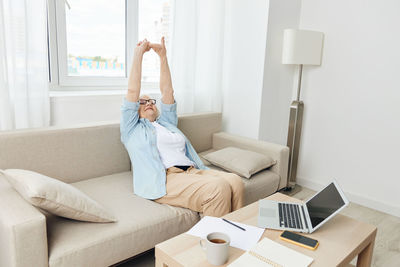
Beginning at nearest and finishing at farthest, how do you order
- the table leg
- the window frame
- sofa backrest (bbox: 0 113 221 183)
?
1. the table leg
2. sofa backrest (bbox: 0 113 221 183)
3. the window frame

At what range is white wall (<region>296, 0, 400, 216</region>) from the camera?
Result: 266 cm

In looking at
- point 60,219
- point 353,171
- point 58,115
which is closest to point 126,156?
point 58,115

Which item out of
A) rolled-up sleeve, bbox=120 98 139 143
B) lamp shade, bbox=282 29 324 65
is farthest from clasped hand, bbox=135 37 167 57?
lamp shade, bbox=282 29 324 65

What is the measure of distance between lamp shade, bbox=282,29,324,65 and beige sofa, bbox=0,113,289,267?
833 mm

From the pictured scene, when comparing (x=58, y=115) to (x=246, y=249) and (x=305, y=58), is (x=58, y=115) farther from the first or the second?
(x=305, y=58)

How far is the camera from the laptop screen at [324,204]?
148 cm

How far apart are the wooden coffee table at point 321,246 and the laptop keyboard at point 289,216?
2.7 inches

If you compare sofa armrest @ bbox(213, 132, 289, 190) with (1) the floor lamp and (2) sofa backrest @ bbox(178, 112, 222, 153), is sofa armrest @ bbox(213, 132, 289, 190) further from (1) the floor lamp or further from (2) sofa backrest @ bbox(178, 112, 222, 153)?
(1) the floor lamp

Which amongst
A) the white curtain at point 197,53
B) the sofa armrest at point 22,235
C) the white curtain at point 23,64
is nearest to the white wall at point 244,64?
the white curtain at point 197,53

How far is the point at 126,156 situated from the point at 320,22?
2.14 metres

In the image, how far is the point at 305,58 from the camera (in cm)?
288

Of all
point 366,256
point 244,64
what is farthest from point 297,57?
point 366,256

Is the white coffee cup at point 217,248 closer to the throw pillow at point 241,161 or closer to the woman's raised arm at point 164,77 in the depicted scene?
the throw pillow at point 241,161

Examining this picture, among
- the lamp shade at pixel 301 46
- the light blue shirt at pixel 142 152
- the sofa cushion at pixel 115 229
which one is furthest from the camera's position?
the lamp shade at pixel 301 46
